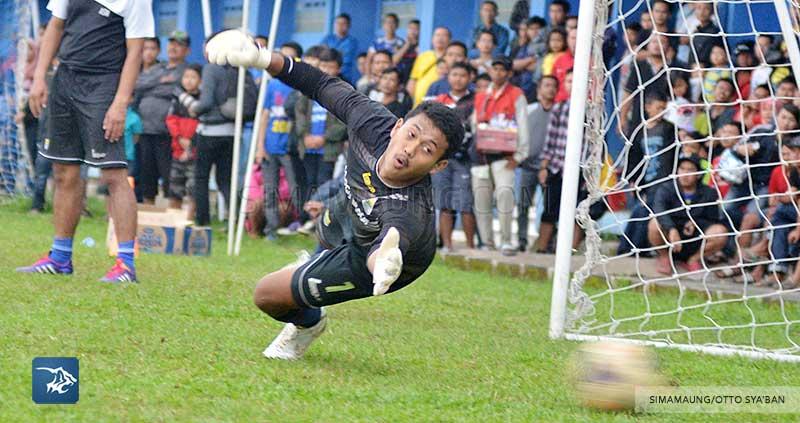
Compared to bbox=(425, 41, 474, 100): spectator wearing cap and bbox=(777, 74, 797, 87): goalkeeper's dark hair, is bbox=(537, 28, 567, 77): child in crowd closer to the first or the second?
bbox=(425, 41, 474, 100): spectator wearing cap

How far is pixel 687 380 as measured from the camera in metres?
6.27

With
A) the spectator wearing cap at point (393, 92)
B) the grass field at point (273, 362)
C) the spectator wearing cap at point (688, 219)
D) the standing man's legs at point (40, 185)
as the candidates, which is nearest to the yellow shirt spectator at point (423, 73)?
the spectator wearing cap at point (393, 92)

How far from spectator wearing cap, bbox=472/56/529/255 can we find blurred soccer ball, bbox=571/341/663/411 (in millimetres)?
7345

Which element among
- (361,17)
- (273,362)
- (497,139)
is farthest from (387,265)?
(361,17)

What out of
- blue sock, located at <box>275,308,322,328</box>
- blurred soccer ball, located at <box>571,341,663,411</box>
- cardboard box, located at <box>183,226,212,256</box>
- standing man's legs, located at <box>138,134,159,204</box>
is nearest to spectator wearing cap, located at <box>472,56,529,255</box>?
cardboard box, located at <box>183,226,212,256</box>

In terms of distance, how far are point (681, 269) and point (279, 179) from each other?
538 centimetres

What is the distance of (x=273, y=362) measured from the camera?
6.00 metres

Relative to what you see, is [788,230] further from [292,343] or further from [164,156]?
[164,156]

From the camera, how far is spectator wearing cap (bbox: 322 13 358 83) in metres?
16.7

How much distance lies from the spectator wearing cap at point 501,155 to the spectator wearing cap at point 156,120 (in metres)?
4.26

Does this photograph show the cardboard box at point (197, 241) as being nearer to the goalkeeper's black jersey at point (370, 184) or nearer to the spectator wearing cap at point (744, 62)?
the spectator wearing cap at point (744, 62)

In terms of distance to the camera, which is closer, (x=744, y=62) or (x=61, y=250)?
(x=61, y=250)

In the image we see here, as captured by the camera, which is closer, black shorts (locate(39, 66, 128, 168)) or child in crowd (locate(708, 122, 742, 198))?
black shorts (locate(39, 66, 128, 168))

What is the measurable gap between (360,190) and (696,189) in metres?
6.24
